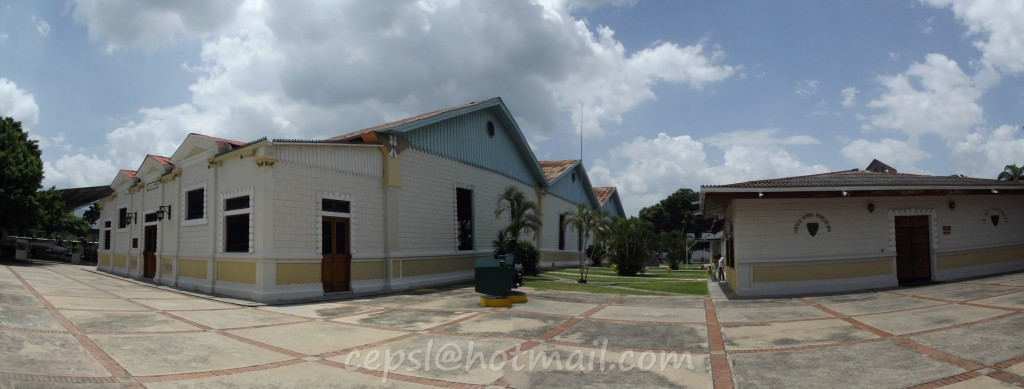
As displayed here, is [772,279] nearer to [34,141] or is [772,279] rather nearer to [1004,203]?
[1004,203]

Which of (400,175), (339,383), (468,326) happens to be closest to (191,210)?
(400,175)

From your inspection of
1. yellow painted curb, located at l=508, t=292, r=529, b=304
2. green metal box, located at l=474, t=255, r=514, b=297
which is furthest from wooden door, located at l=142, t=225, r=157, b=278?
yellow painted curb, located at l=508, t=292, r=529, b=304

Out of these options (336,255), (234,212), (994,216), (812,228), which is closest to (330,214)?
(336,255)

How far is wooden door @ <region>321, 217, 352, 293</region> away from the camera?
1451 cm

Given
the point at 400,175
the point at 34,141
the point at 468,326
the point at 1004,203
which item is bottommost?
the point at 468,326

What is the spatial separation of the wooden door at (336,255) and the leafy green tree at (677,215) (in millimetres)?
51785

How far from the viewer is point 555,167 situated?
106ft

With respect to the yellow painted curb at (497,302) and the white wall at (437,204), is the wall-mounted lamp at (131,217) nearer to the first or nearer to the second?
the white wall at (437,204)

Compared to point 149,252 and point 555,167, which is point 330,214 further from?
point 555,167

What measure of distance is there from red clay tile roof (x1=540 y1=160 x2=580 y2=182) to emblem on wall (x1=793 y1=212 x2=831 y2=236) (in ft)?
55.3

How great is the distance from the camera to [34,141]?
28.7 m

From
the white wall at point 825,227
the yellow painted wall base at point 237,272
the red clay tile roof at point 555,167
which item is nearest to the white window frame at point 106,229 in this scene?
the yellow painted wall base at point 237,272

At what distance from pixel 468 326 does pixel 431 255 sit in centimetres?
848

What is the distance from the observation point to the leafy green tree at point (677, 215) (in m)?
62.8
